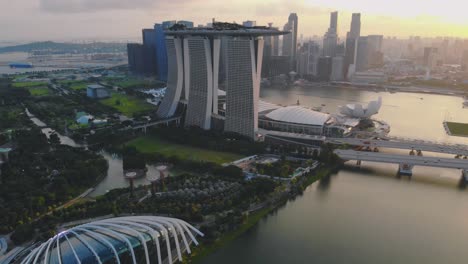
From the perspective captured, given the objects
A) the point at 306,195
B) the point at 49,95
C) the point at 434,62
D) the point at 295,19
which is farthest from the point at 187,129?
the point at 434,62

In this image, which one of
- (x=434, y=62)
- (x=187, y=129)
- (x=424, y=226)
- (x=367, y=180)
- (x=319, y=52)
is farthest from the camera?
(x=434, y=62)

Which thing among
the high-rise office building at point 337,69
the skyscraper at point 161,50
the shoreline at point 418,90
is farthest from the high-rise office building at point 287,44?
the skyscraper at point 161,50

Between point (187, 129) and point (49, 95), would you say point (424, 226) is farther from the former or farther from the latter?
point (49, 95)

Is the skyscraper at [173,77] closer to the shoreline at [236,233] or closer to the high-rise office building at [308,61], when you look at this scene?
the shoreline at [236,233]

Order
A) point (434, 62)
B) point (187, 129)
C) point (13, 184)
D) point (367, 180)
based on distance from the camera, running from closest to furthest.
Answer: point (13, 184), point (367, 180), point (187, 129), point (434, 62)

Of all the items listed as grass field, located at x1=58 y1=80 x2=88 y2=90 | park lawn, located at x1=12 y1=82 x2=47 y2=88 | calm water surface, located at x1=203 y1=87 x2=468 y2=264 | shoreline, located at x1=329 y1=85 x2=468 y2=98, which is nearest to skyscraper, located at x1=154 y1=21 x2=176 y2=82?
grass field, located at x1=58 y1=80 x2=88 y2=90

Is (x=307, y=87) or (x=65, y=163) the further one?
(x=307, y=87)
